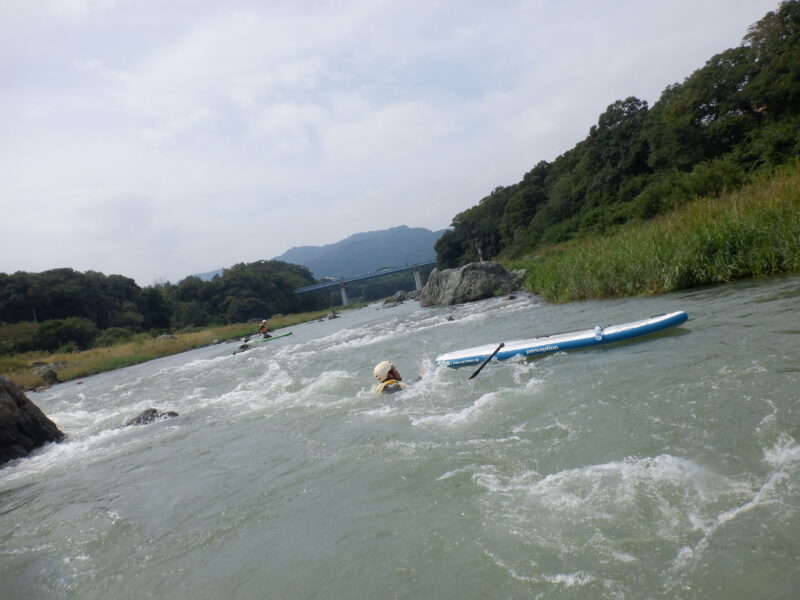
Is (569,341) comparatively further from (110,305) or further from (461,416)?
(110,305)

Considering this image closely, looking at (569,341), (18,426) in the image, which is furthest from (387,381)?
(18,426)

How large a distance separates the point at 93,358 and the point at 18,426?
75.1 ft

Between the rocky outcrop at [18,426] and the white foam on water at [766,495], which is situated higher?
the rocky outcrop at [18,426]

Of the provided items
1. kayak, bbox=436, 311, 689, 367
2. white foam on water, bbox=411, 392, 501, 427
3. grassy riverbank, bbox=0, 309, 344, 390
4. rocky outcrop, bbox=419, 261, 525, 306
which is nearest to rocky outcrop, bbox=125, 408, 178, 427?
kayak, bbox=436, 311, 689, 367

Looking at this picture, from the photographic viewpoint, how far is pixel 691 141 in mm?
30391

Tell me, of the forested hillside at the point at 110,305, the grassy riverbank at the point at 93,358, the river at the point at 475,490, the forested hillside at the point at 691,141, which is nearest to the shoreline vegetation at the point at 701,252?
the river at the point at 475,490

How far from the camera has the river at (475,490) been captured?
9.07 feet

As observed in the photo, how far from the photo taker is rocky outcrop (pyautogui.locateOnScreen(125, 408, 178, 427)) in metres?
9.64

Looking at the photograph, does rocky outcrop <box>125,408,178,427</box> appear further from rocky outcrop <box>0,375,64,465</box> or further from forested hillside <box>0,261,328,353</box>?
forested hillside <box>0,261,328,353</box>

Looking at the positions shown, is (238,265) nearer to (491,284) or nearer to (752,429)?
(491,284)

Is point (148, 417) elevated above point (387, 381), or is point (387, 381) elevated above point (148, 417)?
point (387, 381)

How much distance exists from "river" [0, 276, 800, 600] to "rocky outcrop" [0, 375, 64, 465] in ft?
1.16

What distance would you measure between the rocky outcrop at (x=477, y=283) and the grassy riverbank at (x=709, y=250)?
11.2m

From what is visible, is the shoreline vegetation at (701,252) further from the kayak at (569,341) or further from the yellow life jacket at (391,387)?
the yellow life jacket at (391,387)
